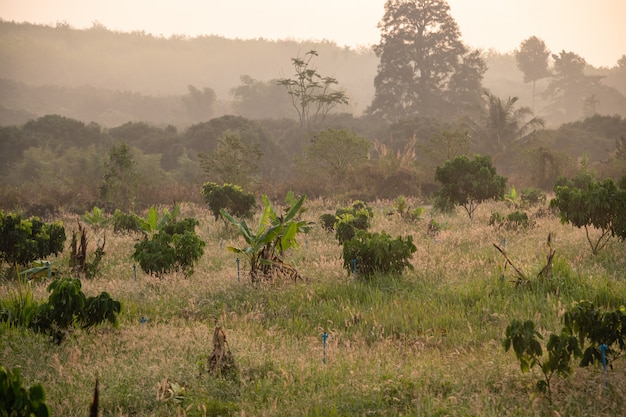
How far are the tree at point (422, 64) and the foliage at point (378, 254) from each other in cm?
4618

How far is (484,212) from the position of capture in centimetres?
1764

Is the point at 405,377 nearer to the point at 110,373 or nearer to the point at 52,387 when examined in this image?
the point at 110,373

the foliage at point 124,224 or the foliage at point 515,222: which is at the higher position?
the foliage at point 515,222

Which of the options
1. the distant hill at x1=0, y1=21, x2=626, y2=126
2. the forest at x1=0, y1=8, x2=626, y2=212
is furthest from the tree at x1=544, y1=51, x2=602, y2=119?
the distant hill at x1=0, y1=21, x2=626, y2=126

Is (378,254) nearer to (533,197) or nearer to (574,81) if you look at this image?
(533,197)

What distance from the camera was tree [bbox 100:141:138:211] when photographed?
22438 mm

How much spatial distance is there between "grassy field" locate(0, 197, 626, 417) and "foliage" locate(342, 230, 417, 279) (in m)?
0.27

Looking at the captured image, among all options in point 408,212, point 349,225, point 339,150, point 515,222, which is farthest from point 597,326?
point 339,150

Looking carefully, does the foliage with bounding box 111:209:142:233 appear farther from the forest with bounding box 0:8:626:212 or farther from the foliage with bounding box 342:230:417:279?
the foliage with bounding box 342:230:417:279

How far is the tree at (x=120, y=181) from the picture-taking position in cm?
2244

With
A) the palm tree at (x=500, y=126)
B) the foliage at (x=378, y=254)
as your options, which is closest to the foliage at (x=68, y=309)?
the foliage at (x=378, y=254)

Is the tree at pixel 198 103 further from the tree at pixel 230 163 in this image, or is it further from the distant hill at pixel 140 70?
the tree at pixel 230 163

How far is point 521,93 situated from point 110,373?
374 ft

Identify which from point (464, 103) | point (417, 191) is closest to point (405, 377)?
point (417, 191)
